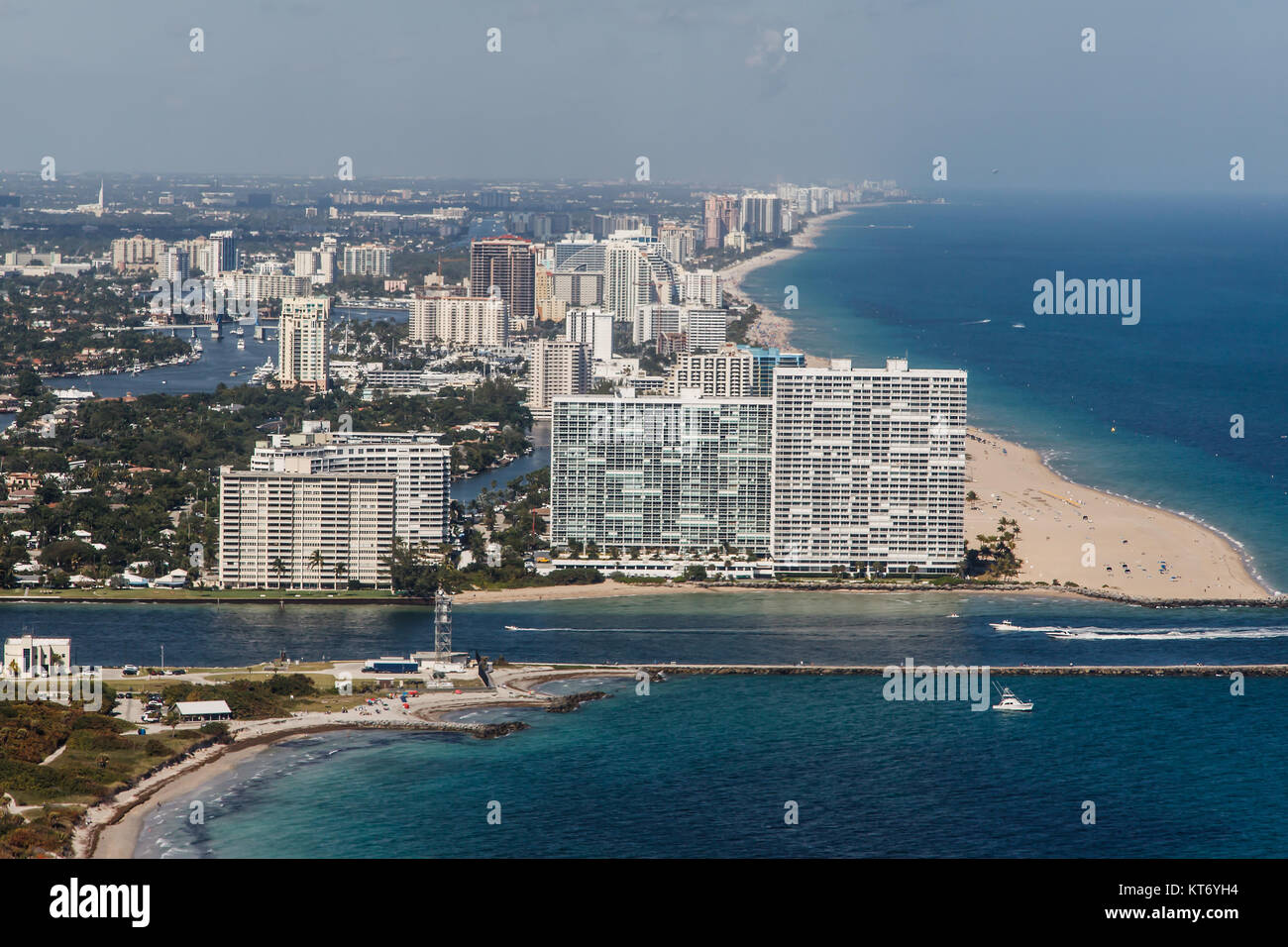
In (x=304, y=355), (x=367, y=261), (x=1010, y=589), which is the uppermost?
(x=367, y=261)

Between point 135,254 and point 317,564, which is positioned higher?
point 135,254

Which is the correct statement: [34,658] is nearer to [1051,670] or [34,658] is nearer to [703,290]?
[1051,670]

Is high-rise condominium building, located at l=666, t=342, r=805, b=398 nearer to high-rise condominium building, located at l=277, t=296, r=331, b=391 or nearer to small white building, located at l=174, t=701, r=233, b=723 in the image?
high-rise condominium building, located at l=277, t=296, r=331, b=391

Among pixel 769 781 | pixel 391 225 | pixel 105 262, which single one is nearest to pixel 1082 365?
pixel 769 781

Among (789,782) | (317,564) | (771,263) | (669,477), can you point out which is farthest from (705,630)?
(771,263)

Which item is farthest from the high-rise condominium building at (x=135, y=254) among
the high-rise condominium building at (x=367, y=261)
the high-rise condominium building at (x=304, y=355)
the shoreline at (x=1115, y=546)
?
the shoreline at (x=1115, y=546)

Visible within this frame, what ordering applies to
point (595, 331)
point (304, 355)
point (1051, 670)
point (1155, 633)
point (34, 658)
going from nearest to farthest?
point (34, 658)
point (1051, 670)
point (1155, 633)
point (304, 355)
point (595, 331)

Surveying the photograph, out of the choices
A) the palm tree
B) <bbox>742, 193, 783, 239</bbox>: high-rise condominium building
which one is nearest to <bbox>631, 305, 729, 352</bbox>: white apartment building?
the palm tree
